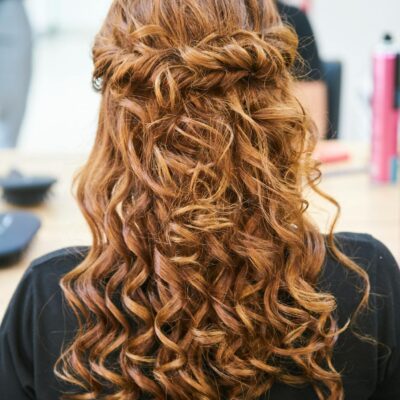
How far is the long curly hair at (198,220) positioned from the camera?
0.67m

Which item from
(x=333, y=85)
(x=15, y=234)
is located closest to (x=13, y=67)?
(x=333, y=85)

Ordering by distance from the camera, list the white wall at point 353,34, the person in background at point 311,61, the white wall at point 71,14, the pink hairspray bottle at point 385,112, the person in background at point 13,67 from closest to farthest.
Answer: the pink hairspray bottle at point 385,112 → the person in background at point 311,61 → the person in background at point 13,67 → the white wall at point 353,34 → the white wall at point 71,14

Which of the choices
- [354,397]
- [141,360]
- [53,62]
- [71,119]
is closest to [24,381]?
[141,360]

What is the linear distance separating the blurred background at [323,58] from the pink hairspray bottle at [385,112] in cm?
83

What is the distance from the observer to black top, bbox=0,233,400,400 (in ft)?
2.52

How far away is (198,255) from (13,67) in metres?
2.10

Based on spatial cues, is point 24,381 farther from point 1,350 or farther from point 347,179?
point 347,179

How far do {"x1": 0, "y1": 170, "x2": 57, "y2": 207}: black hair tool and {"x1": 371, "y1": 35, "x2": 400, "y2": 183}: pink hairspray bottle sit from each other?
76cm

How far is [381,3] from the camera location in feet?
12.1

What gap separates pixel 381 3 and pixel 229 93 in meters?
3.35

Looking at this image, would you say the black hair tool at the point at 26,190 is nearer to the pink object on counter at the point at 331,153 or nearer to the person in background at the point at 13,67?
the pink object on counter at the point at 331,153

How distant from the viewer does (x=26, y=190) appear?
1.41 metres

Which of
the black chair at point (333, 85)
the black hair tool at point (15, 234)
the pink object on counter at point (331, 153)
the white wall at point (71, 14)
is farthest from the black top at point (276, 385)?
the white wall at point (71, 14)

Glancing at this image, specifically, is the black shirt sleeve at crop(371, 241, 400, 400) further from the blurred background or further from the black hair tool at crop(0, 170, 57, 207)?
the blurred background
